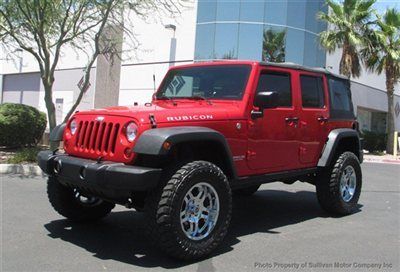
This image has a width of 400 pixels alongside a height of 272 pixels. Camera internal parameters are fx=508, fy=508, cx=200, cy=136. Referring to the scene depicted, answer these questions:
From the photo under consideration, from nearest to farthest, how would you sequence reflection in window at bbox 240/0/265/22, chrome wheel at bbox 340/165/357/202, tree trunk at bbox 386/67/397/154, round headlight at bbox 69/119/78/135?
round headlight at bbox 69/119/78/135
chrome wheel at bbox 340/165/357/202
reflection in window at bbox 240/0/265/22
tree trunk at bbox 386/67/397/154

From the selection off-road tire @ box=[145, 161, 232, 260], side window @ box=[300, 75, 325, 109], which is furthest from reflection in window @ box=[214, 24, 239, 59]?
off-road tire @ box=[145, 161, 232, 260]

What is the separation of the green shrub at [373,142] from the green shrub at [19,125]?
1990 cm

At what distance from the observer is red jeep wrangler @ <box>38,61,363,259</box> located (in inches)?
185

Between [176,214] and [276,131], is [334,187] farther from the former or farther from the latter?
[176,214]

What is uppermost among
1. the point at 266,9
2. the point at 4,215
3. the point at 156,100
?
the point at 266,9

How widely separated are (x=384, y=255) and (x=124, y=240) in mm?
2801

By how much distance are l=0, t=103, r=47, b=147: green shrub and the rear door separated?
9.90m

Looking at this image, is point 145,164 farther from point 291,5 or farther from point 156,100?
point 291,5

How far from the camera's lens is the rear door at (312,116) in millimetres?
6711

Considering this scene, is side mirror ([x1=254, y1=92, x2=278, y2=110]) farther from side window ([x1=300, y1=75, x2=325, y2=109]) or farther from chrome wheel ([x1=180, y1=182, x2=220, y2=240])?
chrome wheel ([x1=180, y1=182, x2=220, y2=240])

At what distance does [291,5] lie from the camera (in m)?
26.6

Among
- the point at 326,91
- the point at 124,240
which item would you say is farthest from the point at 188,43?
the point at 124,240

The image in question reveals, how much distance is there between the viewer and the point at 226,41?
26406 mm

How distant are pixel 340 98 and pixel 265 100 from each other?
2.52 m
